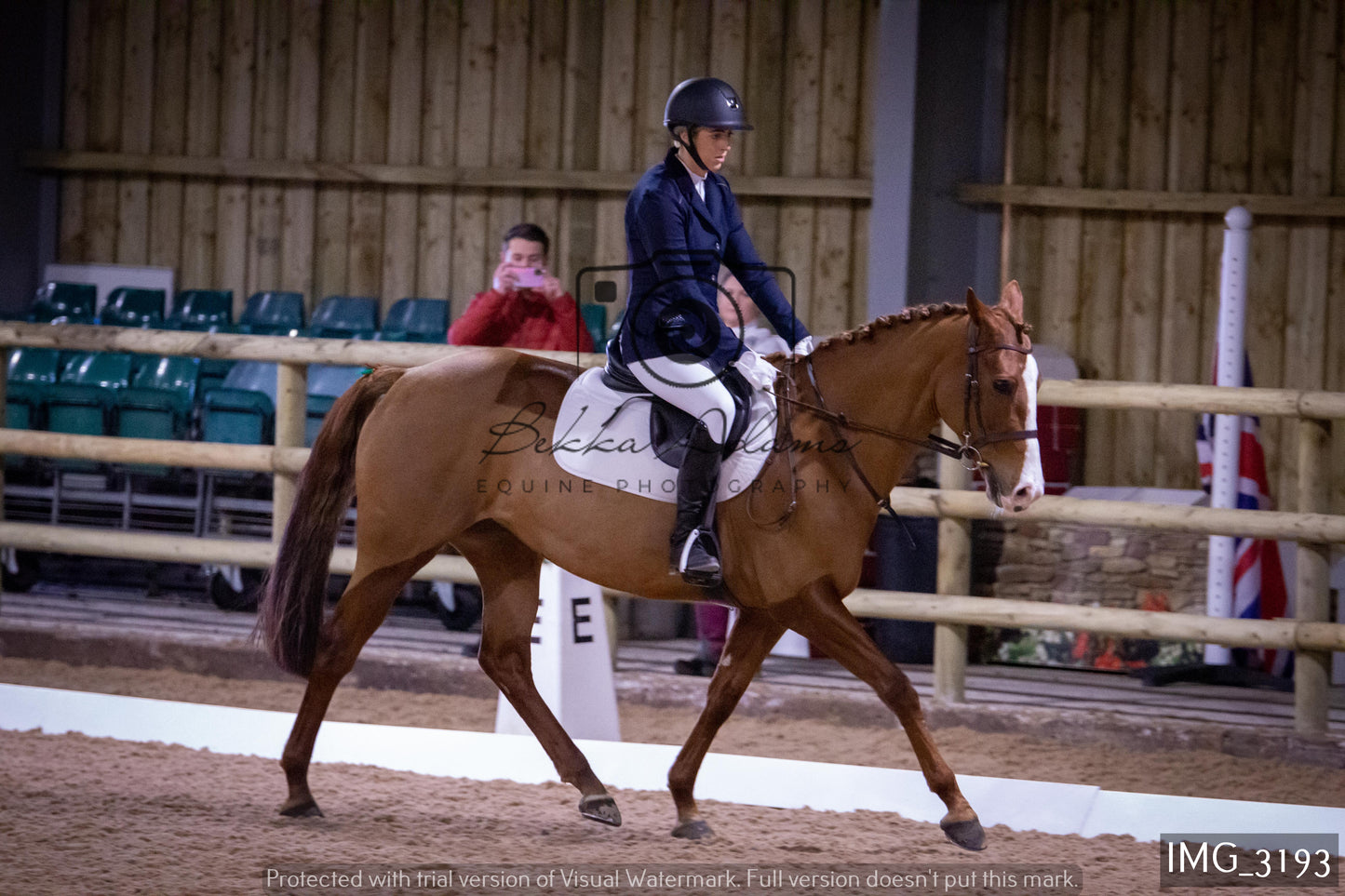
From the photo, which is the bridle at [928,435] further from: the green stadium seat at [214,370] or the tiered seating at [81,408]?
the green stadium seat at [214,370]

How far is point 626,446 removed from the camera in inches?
148

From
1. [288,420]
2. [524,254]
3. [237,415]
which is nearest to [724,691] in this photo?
[524,254]

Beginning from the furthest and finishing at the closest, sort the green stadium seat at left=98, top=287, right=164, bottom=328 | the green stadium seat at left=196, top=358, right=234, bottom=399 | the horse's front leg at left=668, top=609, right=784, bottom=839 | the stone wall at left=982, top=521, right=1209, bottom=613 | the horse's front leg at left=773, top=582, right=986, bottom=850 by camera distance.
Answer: the green stadium seat at left=98, top=287, right=164, bottom=328, the green stadium seat at left=196, top=358, right=234, bottom=399, the stone wall at left=982, top=521, right=1209, bottom=613, the horse's front leg at left=668, top=609, right=784, bottom=839, the horse's front leg at left=773, top=582, right=986, bottom=850

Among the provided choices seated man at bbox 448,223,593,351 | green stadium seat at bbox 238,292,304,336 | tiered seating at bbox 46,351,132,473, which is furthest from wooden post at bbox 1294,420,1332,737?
green stadium seat at bbox 238,292,304,336

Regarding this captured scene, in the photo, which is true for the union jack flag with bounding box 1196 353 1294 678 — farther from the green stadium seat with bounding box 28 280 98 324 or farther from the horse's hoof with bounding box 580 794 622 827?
the green stadium seat with bounding box 28 280 98 324

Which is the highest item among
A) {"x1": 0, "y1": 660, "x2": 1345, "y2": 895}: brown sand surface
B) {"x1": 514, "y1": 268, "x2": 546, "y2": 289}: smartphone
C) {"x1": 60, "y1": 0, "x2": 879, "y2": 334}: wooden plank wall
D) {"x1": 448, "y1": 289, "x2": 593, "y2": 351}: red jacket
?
{"x1": 60, "y1": 0, "x2": 879, "y2": 334}: wooden plank wall

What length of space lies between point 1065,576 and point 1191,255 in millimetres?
2907

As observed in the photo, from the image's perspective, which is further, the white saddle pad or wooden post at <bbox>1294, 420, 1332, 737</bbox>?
wooden post at <bbox>1294, 420, 1332, 737</bbox>

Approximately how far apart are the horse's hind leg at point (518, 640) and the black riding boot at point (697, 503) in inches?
24.4

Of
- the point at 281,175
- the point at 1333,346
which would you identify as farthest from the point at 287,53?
the point at 1333,346

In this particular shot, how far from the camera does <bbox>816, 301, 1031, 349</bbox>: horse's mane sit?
3.59 m

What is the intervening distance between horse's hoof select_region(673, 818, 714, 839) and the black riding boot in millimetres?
669

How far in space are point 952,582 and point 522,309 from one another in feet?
6.70

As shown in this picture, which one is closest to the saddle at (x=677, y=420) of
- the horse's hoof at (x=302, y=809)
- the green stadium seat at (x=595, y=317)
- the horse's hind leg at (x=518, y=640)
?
the horse's hind leg at (x=518, y=640)
